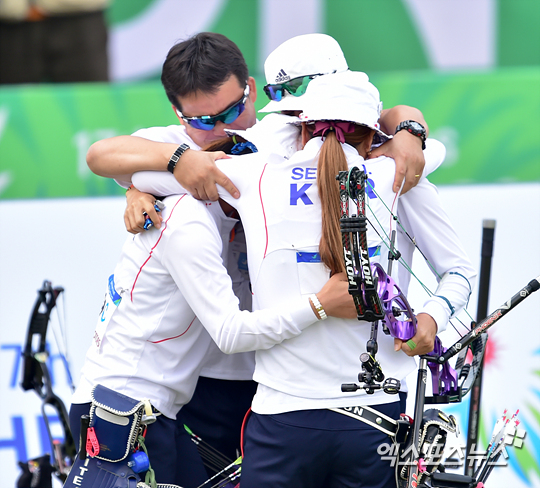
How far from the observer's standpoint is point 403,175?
165 cm

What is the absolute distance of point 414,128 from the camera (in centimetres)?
179

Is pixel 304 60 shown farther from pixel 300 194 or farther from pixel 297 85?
pixel 300 194

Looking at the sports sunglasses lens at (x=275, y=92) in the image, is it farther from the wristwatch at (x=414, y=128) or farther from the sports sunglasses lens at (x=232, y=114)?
the wristwatch at (x=414, y=128)

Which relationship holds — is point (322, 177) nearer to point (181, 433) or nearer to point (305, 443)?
point (305, 443)

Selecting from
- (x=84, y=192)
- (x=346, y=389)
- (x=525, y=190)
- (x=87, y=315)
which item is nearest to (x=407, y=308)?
(x=346, y=389)

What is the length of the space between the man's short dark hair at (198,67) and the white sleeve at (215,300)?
1.28ft

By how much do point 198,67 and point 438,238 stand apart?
68 cm

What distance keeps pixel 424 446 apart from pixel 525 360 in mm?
1481

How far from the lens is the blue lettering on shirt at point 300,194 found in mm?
1520

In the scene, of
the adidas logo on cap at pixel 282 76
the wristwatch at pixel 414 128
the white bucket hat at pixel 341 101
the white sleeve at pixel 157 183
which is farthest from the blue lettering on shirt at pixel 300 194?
the adidas logo on cap at pixel 282 76

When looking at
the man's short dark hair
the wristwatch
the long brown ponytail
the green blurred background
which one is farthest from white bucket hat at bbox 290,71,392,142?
the green blurred background

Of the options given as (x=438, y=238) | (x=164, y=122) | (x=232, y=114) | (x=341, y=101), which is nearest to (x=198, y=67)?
(x=232, y=114)

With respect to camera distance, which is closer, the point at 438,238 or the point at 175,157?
the point at 175,157

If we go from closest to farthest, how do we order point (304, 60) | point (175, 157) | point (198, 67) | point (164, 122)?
point (175, 157), point (198, 67), point (304, 60), point (164, 122)
